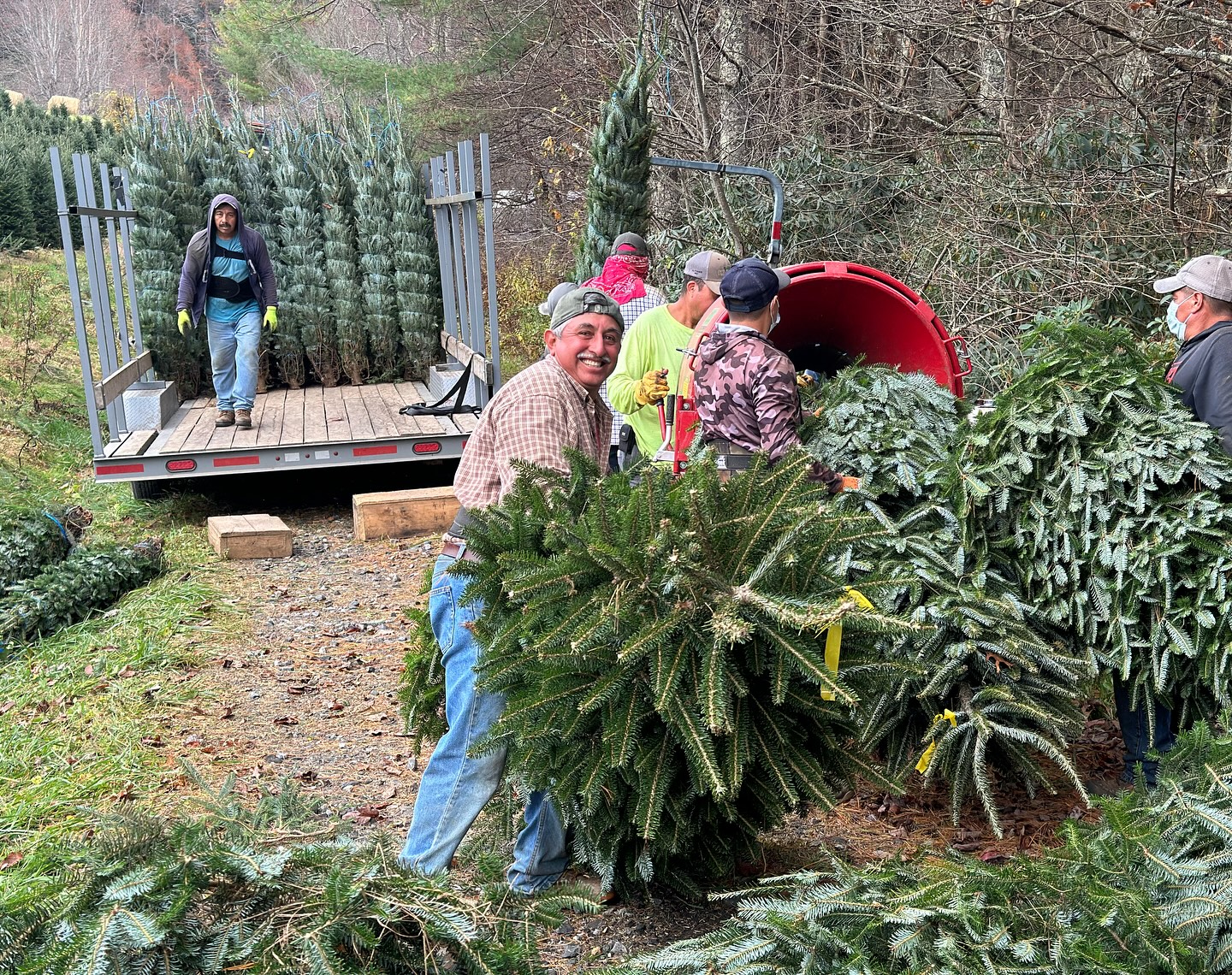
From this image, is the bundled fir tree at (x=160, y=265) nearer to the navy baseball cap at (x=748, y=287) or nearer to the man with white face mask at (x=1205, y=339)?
the navy baseball cap at (x=748, y=287)

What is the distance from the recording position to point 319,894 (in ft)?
8.33

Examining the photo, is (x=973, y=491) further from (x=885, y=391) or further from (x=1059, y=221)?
(x=1059, y=221)

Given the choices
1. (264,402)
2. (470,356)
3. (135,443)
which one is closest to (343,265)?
(264,402)

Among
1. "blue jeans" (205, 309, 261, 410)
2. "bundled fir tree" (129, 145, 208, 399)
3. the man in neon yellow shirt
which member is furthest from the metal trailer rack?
the man in neon yellow shirt

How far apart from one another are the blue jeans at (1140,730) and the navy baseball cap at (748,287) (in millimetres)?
1921

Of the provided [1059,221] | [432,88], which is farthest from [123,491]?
[432,88]

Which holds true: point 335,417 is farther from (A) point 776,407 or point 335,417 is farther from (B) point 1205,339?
(B) point 1205,339

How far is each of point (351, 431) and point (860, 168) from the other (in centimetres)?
561

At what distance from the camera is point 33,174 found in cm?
2322

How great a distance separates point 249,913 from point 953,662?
2.52 metres

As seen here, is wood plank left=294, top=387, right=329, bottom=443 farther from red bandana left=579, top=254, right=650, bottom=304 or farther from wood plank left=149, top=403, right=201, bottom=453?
red bandana left=579, top=254, right=650, bottom=304

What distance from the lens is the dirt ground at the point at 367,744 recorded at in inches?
147

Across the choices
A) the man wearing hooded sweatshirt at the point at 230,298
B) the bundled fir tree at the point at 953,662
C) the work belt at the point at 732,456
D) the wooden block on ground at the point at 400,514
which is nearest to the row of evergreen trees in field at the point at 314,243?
the man wearing hooded sweatshirt at the point at 230,298

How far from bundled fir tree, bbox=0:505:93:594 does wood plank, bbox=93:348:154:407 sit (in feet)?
2.95
